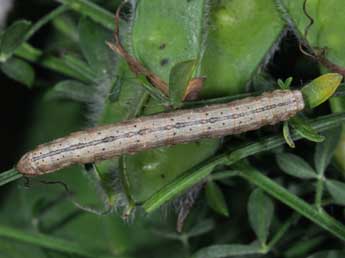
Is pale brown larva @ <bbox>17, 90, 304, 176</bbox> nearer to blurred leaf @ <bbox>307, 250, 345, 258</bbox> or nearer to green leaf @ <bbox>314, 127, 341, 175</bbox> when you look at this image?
green leaf @ <bbox>314, 127, 341, 175</bbox>

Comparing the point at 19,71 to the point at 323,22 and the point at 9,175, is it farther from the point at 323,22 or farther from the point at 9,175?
the point at 323,22

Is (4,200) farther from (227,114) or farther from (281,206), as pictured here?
(227,114)

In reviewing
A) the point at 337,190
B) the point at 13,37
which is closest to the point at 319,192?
the point at 337,190

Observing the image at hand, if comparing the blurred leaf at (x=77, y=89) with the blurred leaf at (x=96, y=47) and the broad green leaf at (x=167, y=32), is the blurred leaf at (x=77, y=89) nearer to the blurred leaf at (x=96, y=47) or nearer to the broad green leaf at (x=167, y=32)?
the blurred leaf at (x=96, y=47)

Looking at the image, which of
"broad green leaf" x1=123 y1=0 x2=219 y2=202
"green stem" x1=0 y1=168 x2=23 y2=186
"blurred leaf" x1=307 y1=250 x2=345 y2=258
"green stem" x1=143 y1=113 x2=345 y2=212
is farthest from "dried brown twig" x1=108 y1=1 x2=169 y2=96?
"blurred leaf" x1=307 y1=250 x2=345 y2=258

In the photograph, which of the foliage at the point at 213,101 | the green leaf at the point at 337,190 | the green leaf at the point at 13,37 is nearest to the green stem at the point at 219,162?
the foliage at the point at 213,101

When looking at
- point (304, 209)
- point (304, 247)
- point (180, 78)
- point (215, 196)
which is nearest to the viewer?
point (180, 78)

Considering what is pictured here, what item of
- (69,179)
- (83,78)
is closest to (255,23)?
(83,78)
